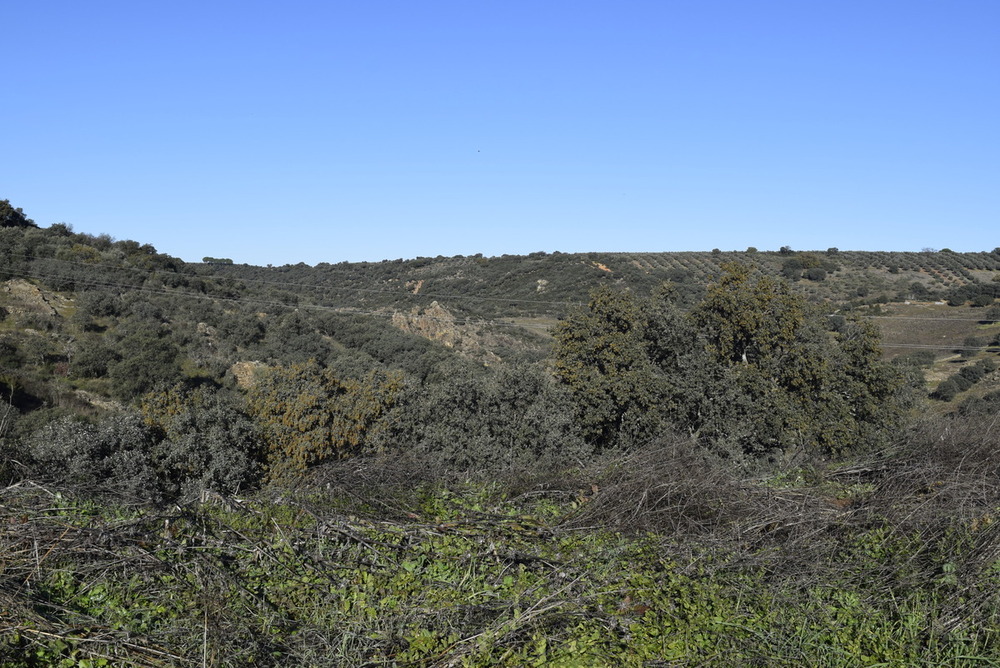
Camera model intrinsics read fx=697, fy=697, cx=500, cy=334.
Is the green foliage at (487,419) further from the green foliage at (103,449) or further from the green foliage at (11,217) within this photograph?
the green foliage at (11,217)

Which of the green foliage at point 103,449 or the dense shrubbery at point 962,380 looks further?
the dense shrubbery at point 962,380

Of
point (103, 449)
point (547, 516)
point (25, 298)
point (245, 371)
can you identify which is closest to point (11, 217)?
point (25, 298)

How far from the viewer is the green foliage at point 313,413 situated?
49.1 ft

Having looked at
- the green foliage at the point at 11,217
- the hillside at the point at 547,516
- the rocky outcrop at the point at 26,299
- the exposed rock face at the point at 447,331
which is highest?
the green foliage at the point at 11,217

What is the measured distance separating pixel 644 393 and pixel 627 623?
37.9 ft

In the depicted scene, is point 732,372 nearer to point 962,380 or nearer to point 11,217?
point 962,380

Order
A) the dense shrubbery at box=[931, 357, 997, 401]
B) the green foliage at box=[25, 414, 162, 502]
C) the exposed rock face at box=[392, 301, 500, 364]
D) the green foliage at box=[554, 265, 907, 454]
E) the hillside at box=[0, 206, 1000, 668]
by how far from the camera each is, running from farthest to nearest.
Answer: the exposed rock face at box=[392, 301, 500, 364]
the dense shrubbery at box=[931, 357, 997, 401]
the green foliage at box=[554, 265, 907, 454]
the green foliage at box=[25, 414, 162, 502]
the hillside at box=[0, 206, 1000, 668]

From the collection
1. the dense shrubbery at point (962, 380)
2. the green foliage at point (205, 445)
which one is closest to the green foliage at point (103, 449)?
the green foliage at point (205, 445)

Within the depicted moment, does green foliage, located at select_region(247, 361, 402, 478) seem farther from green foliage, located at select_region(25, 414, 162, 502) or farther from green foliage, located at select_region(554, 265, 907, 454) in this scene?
green foliage, located at select_region(554, 265, 907, 454)

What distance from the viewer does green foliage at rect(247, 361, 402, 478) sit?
15.0 meters

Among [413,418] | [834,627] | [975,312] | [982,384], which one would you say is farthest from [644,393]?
[975,312]

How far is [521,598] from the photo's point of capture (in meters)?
→ 4.77

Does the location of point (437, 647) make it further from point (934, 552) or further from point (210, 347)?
point (210, 347)

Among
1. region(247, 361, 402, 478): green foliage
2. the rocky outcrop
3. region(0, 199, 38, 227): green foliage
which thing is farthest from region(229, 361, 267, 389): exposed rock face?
region(0, 199, 38, 227): green foliage
